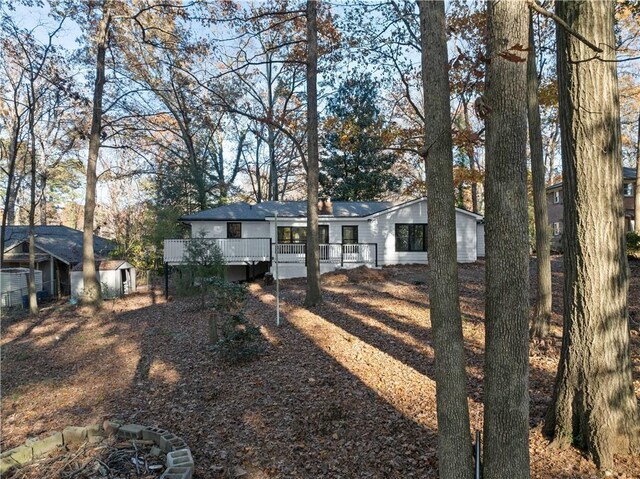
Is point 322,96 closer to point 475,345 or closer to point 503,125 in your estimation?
point 475,345

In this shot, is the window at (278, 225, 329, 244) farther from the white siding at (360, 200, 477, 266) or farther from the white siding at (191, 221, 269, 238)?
the white siding at (360, 200, 477, 266)

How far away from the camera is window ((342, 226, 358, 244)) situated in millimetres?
19734

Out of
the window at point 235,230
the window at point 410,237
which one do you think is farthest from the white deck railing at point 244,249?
the window at point 410,237

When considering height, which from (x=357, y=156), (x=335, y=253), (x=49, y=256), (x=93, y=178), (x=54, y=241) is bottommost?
(x=335, y=253)

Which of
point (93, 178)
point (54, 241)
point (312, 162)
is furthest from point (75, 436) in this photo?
point (54, 241)

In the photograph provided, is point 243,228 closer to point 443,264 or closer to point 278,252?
point 278,252

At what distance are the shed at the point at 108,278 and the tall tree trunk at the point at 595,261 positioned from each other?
16846mm

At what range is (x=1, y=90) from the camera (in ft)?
46.9

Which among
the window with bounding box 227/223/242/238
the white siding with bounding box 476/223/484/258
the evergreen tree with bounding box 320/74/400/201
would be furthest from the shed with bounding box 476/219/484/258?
the window with bounding box 227/223/242/238

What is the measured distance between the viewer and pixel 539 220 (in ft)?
22.2

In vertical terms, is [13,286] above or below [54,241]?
below

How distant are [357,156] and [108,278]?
56.4 feet

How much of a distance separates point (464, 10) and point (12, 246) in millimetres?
25459

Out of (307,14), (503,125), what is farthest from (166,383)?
(307,14)
